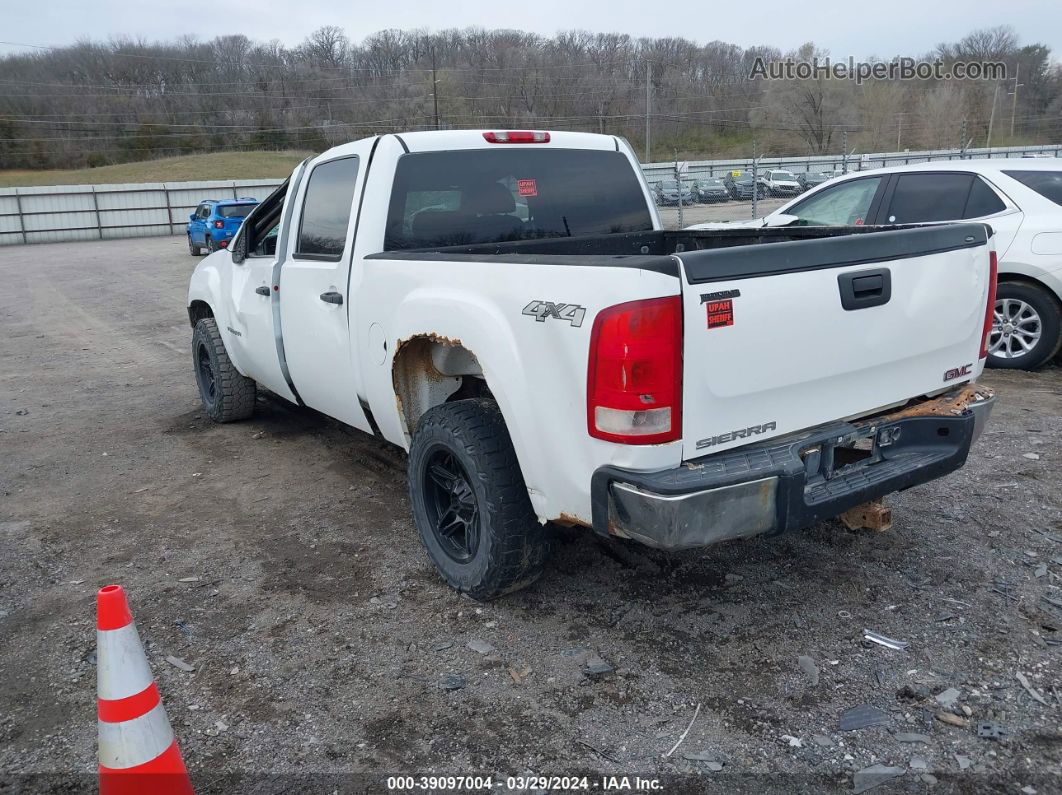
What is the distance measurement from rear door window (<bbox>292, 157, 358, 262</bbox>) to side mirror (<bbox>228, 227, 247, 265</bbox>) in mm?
916

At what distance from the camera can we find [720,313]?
8.79ft

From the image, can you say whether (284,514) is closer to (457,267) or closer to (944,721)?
(457,267)

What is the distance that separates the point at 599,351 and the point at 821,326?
2.78ft

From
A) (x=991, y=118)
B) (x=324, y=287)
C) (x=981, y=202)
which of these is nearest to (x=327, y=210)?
(x=324, y=287)

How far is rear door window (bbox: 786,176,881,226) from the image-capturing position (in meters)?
7.62

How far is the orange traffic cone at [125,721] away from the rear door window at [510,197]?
2.30m

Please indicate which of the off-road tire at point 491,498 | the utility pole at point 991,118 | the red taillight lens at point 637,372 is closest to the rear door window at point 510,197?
the off-road tire at point 491,498

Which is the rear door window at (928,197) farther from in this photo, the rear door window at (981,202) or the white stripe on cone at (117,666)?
the white stripe on cone at (117,666)

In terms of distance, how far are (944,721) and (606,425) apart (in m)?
1.45

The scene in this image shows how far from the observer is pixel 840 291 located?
2947 millimetres

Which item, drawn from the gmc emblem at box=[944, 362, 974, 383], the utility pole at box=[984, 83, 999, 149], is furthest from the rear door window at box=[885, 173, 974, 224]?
the utility pole at box=[984, 83, 999, 149]

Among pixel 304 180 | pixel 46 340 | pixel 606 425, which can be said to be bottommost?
pixel 46 340

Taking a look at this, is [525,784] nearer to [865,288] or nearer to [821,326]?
[821,326]

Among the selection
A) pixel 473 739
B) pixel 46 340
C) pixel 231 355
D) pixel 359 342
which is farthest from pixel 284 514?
pixel 46 340
